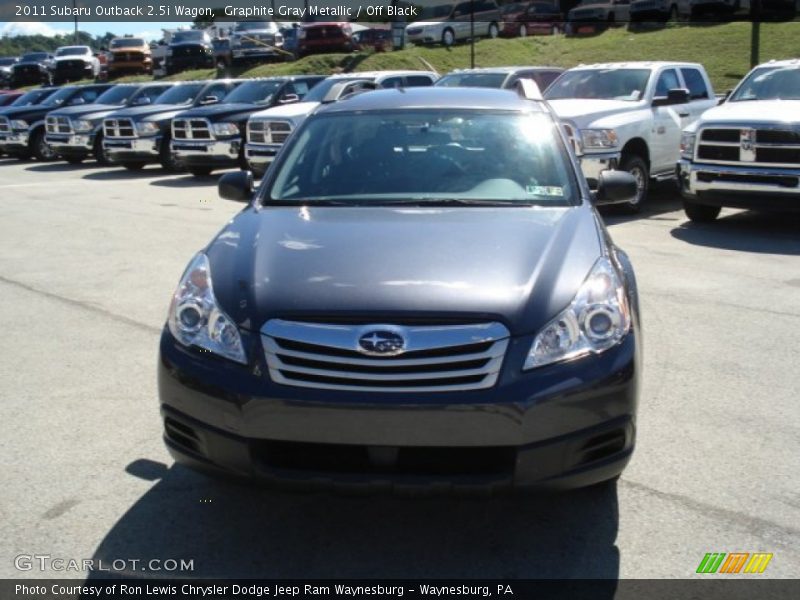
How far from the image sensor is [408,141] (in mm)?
5180

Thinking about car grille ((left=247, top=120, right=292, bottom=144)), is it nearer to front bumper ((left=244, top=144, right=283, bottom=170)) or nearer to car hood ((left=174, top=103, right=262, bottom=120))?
front bumper ((left=244, top=144, right=283, bottom=170))

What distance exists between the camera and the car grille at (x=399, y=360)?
3307 mm

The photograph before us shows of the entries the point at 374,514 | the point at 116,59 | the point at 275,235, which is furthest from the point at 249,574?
the point at 116,59

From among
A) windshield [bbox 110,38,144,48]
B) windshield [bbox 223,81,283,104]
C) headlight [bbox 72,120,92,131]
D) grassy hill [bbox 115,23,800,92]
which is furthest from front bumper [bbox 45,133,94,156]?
windshield [bbox 110,38,144,48]

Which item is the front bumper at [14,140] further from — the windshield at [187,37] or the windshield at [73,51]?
the windshield at [73,51]

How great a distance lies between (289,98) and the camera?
749 inches

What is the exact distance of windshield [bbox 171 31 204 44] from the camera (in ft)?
149

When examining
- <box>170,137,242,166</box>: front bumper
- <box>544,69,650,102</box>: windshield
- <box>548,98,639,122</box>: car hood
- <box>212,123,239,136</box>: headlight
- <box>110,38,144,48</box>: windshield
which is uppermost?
<box>110,38,144,48</box>: windshield

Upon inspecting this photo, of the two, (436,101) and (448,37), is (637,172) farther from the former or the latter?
(448,37)

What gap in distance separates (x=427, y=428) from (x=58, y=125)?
825 inches

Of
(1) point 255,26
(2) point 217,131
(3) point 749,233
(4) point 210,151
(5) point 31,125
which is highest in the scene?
(1) point 255,26

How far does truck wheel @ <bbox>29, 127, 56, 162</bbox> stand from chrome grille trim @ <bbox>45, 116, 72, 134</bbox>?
1.49m

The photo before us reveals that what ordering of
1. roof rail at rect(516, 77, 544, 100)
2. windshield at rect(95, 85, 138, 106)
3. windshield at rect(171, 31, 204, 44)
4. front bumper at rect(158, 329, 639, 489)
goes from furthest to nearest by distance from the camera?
windshield at rect(171, 31, 204, 44) < windshield at rect(95, 85, 138, 106) < roof rail at rect(516, 77, 544, 100) < front bumper at rect(158, 329, 639, 489)

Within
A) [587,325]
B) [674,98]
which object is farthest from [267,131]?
[587,325]
